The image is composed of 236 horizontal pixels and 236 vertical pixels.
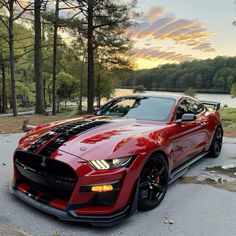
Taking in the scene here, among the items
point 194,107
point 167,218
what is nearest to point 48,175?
point 167,218

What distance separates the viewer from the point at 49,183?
3092mm

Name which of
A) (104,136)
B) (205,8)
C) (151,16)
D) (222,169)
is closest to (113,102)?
(104,136)

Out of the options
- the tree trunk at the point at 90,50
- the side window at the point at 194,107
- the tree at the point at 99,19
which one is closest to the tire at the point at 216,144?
the side window at the point at 194,107

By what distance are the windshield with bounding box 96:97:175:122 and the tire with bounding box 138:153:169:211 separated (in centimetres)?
82

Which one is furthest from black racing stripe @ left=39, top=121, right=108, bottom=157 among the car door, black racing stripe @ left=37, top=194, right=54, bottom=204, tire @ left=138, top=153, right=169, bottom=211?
the car door

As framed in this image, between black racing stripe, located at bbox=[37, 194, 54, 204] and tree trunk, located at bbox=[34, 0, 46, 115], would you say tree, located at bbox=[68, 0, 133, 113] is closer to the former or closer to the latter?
tree trunk, located at bbox=[34, 0, 46, 115]

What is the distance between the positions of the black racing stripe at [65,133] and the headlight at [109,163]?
1.70 feet

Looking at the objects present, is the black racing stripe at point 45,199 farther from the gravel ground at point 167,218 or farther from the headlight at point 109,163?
the headlight at point 109,163

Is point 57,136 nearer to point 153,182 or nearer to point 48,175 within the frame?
point 48,175

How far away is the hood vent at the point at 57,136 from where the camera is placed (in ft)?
10.7

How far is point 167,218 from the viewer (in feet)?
10.9

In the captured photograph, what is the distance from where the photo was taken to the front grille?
2969mm

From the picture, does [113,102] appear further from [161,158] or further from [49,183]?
[49,183]

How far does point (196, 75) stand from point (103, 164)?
3348cm
